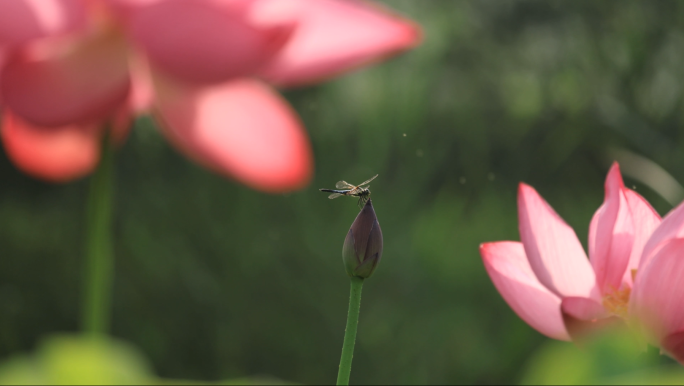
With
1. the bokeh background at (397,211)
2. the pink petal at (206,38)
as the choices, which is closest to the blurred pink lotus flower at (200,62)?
the pink petal at (206,38)

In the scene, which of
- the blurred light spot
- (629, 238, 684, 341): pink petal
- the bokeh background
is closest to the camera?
(629, 238, 684, 341): pink petal

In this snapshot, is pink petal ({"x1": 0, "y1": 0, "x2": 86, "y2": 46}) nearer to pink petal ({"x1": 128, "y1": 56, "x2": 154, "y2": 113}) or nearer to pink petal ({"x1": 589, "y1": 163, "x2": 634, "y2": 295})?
pink petal ({"x1": 128, "y1": 56, "x2": 154, "y2": 113})

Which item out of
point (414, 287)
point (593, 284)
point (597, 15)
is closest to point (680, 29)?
point (597, 15)

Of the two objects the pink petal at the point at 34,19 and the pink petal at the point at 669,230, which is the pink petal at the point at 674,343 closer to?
the pink petal at the point at 669,230

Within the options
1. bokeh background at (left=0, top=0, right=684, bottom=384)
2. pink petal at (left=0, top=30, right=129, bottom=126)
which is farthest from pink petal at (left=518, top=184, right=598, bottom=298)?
bokeh background at (left=0, top=0, right=684, bottom=384)

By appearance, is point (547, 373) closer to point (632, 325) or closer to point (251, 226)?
point (632, 325)
